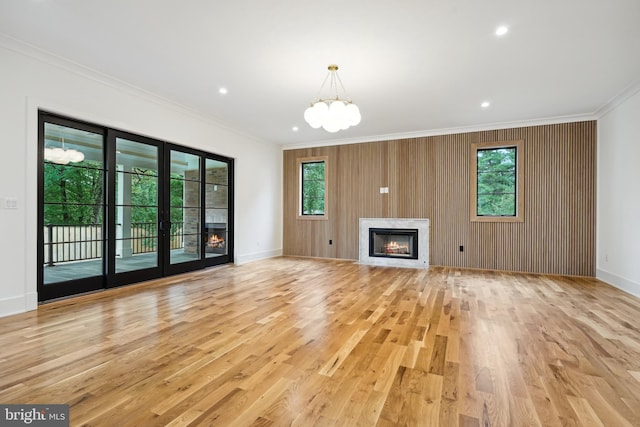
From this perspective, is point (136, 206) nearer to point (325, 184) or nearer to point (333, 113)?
point (333, 113)

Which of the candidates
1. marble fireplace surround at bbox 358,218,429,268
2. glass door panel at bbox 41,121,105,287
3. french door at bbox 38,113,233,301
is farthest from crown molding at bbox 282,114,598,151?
glass door panel at bbox 41,121,105,287

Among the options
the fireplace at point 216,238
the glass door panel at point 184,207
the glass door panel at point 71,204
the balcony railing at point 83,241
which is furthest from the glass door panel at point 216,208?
the glass door panel at point 71,204

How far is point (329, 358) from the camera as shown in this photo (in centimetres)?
234

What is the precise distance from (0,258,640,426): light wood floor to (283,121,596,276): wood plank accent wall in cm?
170

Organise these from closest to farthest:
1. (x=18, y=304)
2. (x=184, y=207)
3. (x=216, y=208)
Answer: (x=18, y=304), (x=184, y=207), (x=216, y=208)

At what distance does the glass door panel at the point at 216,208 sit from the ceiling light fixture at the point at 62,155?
7.48 feet

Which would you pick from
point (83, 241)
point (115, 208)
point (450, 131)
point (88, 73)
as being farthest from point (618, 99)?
point (83, 241)

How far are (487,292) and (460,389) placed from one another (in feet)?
9.53

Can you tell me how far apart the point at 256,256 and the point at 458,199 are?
15.3 feet

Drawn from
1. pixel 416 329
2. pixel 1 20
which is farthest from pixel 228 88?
pixel 416 329

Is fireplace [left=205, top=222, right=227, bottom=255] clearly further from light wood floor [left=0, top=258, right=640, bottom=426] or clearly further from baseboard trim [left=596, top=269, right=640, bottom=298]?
baseboard trim [left=596, top=269, right=640, bottom=298]

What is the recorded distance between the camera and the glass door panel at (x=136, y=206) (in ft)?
14.8

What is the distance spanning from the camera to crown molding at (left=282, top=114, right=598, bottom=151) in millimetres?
5593

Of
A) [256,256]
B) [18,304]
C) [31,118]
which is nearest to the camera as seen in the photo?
[18,304]
